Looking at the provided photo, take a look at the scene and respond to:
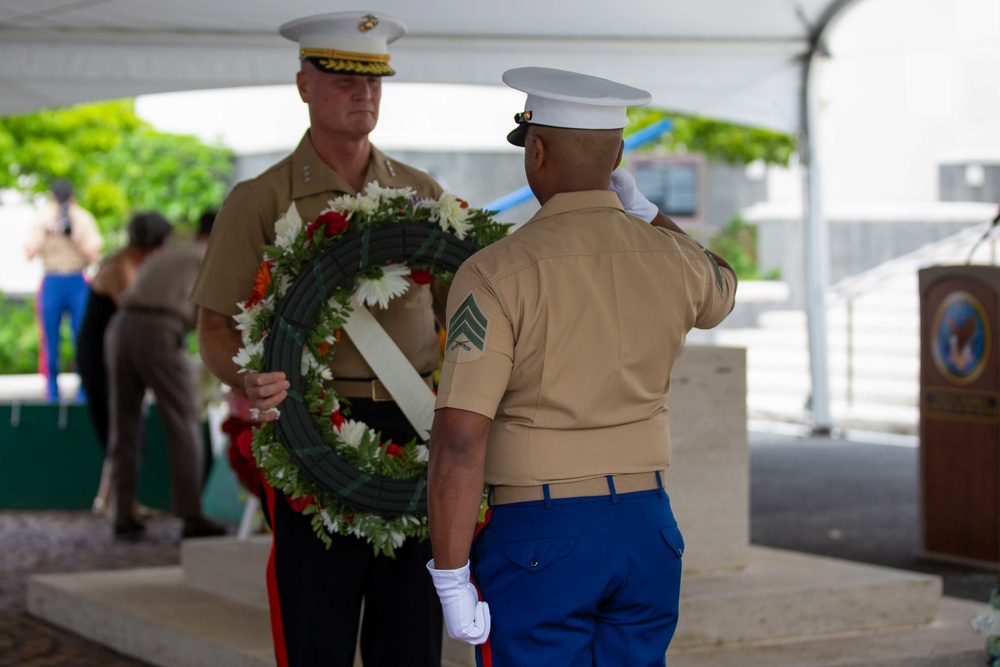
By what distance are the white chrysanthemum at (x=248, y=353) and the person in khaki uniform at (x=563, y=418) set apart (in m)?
0.81

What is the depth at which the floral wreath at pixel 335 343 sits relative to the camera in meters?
3.17

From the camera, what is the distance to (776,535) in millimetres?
7273

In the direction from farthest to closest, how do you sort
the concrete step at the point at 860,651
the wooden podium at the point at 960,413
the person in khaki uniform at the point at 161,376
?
the person in khaki uniform at the point at 161,376, the wooden podium at the point at 960,413, the concrete step at the point at 860,651

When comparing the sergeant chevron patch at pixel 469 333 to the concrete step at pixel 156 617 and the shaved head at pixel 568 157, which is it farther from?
the concrete step at pixel 156 617

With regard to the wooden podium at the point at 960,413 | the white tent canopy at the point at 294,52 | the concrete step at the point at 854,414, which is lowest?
the concrete step at the point at 854,414

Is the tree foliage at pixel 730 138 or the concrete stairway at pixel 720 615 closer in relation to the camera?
the concrete stairway at pixel 720 615

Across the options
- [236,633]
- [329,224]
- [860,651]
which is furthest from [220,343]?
[860,651]

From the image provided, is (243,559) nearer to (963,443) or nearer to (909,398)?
(963,443)

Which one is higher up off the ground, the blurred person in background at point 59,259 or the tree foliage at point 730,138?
the tree foliage at point 730,138

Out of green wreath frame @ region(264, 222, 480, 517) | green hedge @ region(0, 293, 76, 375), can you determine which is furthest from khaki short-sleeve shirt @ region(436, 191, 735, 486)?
green hedge @ region(0, 293, 76, 375)

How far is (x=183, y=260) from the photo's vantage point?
289 inches

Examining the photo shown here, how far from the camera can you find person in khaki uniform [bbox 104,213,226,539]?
7.32 meters

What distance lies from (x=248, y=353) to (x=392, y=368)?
1.14 feet

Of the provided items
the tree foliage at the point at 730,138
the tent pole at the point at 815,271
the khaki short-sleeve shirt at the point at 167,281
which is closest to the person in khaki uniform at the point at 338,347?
the khaki short-sleeve shirt at the point at 167,281
